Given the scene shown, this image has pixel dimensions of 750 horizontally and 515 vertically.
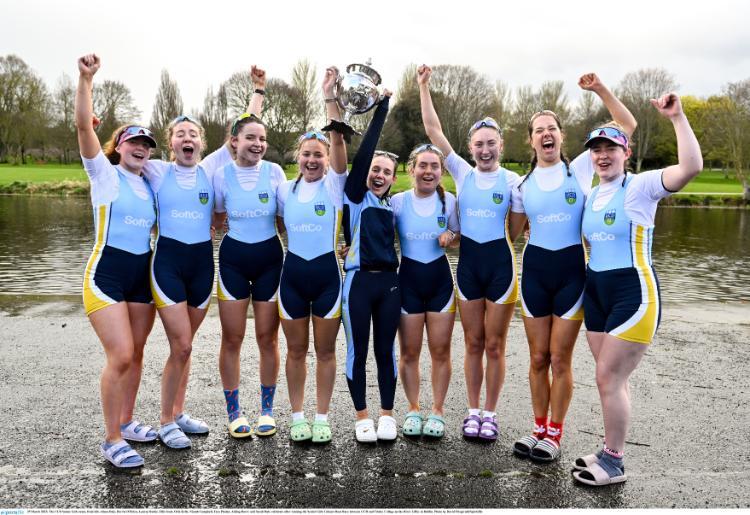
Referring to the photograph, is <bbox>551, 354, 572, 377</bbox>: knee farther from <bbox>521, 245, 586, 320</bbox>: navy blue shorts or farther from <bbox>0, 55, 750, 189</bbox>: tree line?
<bbox>0, 55, 750, 189</bbox>: tree line

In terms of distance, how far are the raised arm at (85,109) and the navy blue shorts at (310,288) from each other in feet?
5.51

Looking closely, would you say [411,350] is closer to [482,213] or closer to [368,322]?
→ [368,322]

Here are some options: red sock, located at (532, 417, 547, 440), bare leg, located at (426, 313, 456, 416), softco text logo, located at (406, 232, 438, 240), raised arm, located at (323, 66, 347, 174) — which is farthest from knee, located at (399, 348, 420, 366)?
raised arm, located at (323, 66, 347, 174)

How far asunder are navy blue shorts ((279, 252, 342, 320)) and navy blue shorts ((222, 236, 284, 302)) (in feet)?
0.46

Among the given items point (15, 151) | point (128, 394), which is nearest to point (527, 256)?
point (128, 394)

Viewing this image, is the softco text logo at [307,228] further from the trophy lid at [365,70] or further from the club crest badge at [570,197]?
the club crest badge at [570,197]

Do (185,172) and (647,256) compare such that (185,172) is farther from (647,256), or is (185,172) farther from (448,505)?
(647,256)

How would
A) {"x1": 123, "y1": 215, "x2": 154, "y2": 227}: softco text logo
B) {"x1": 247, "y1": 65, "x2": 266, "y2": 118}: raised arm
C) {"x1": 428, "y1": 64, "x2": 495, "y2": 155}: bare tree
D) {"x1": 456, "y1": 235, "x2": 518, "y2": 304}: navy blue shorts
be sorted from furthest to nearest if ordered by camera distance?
{"x1": 428, "y1": 64, "x2": 495, "y2": 155}: bare tree, {"x1": 247, "y1": 65, "x2": 266, "y2": 118}: raised arm, {"x1": 456, "y1": 235, "x2": 518, "y2": 304}: navy blue shorts, {"x1": 123, "y1": 215, "x2": 154, "y2": 227}: softco text logo

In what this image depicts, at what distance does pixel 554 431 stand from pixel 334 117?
3.02m

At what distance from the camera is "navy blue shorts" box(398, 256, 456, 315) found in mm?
4727

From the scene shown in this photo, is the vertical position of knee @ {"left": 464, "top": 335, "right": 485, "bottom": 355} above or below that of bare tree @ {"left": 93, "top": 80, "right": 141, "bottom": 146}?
below

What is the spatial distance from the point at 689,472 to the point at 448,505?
183 centimetres

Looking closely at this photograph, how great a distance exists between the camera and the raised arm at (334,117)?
4508mm

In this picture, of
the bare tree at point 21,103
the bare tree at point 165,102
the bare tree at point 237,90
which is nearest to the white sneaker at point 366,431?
the bare tree at point 237,90
